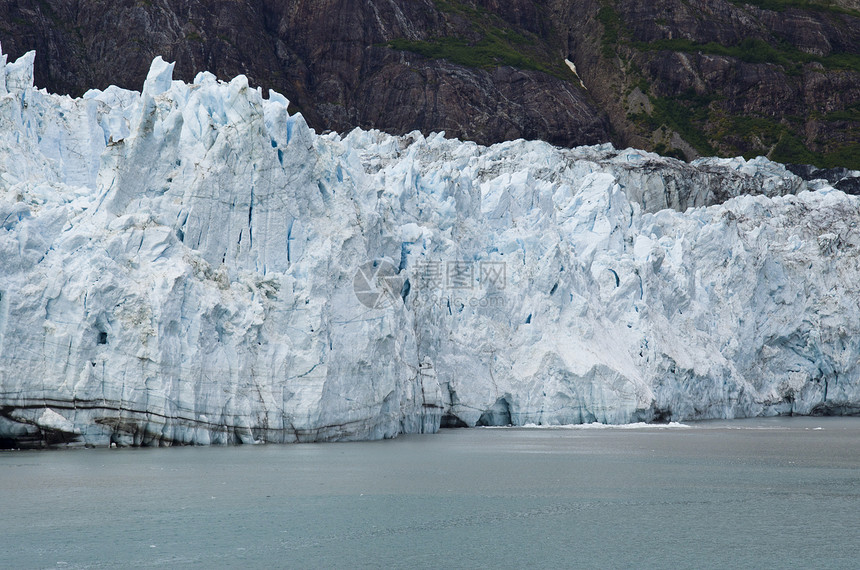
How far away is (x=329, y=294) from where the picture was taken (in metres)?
25.0

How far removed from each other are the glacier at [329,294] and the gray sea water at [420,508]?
165 centimetres

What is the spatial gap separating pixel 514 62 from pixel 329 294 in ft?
179

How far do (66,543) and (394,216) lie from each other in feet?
63.4

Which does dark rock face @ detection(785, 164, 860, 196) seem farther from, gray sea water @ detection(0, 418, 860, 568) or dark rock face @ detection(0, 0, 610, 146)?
gray sea water @ detection(0, 418, 860, 568)

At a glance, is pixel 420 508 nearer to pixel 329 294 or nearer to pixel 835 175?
pixel 329 294

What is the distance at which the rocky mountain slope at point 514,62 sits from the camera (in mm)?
61406

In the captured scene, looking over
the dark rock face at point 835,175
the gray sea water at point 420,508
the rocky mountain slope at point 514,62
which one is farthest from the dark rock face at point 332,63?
the gray sea water at point 420,508

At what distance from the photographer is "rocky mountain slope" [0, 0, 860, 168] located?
6141 cm

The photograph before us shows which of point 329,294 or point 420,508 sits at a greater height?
point 329,294

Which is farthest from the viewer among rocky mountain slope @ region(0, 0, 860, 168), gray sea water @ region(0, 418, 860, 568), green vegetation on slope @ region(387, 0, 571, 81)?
green vegetation on slope @ region(387, 0, 571, 81)

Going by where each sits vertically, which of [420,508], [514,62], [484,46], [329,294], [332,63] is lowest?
[420,508]

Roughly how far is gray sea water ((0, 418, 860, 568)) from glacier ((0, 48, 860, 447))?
5.43 ft

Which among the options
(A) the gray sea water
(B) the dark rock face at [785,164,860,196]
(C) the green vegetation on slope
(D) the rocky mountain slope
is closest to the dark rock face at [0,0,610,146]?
(D) the rocky mountain slope

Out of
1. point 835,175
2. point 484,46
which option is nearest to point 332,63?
point 484,46
